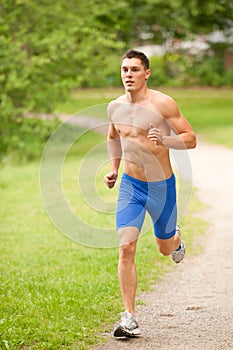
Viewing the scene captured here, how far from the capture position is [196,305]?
6.98 m

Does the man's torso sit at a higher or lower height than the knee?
higher

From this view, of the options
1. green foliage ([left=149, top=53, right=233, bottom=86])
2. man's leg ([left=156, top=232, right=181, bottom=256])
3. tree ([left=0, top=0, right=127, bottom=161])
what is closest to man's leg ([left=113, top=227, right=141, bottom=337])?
man's leg ([left=156, top=232, right=181, bottom=256])

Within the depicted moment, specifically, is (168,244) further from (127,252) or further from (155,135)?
(155,135)

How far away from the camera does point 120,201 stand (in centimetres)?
615

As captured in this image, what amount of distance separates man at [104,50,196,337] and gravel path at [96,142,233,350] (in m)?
0.27

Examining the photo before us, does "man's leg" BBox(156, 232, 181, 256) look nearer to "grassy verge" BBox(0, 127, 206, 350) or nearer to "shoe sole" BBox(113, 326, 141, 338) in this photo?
"grassy verge" BBox(0, 127, 206, 350)

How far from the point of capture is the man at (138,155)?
19.4 feet

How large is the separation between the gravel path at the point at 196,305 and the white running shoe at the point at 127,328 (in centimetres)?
5

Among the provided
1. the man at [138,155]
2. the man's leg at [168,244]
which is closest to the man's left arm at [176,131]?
the man at [138,155]

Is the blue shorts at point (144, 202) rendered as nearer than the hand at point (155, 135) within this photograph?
No

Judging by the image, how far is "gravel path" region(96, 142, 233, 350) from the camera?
5836mm

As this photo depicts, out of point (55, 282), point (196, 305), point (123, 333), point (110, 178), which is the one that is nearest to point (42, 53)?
point (55, 282)

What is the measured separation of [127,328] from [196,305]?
1.25 m

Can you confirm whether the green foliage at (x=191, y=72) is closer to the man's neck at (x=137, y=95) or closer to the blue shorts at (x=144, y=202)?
the blue shorts at (x=144, y=202)
